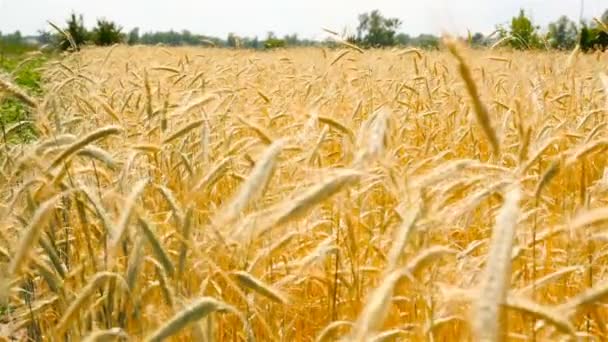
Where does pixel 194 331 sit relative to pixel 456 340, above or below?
above

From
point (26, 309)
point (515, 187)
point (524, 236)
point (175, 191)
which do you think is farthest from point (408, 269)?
point (175, 191)

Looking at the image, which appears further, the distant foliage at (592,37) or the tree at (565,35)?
the distant foliage at (592,37)

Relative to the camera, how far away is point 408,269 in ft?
3.36

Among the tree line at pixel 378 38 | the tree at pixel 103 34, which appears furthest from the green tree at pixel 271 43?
the tree at pixel 103 34

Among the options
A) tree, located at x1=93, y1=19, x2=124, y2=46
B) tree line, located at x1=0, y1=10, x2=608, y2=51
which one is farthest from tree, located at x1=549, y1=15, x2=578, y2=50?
tree, located at x1=93, y1=19, x2=124, y2=46

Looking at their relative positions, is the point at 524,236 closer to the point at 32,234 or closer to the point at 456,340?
the point at 456,340

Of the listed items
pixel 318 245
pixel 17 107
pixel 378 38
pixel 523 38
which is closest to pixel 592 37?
pixel 378 38

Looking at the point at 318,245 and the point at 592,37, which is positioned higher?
the point at 592,37

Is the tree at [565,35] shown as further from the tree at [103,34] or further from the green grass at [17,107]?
the tree at [103,34]

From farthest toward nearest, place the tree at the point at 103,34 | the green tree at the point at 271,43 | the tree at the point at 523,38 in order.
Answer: the tree at the point at 103,34 → the green tree at the point at 271,43 → the tree at the point at 523,38

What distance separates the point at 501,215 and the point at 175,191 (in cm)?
195

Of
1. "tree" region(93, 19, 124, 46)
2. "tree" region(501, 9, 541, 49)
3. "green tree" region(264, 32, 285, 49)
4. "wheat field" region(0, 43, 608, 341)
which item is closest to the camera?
"wheat field" region(0, 43, 608, 341)

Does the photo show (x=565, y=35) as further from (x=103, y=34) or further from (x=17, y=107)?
(x=103, y=34)

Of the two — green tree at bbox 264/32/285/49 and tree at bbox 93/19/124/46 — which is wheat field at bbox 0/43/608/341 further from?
tree at bbox 93/19/124/46
